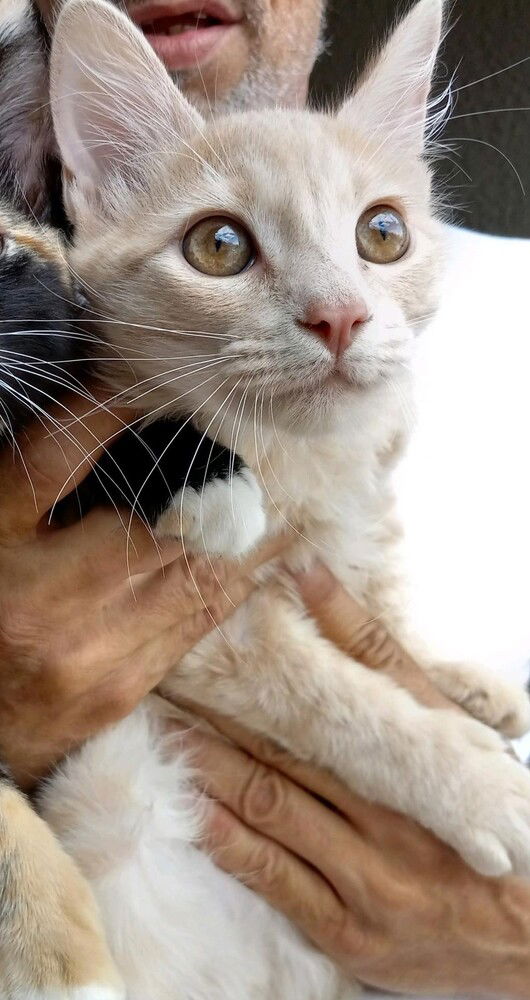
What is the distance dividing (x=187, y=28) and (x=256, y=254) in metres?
0.77

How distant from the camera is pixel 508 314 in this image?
161cm

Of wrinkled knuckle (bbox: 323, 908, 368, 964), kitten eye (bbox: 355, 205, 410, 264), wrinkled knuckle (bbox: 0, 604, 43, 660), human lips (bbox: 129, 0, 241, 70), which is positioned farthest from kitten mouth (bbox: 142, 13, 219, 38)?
wrinkled knuckle (bbox: 323, 908, 368, 964)

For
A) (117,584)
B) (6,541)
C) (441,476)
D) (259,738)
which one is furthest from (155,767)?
(441,476)

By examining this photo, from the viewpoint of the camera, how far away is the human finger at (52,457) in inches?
32.7

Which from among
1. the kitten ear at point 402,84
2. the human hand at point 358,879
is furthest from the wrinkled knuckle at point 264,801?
the kitten ear at point 402,84

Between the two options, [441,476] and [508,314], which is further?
[508,314]

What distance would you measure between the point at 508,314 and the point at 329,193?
2.96ft

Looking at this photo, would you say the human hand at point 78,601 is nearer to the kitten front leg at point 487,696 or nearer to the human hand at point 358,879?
the human hand at point 358,879

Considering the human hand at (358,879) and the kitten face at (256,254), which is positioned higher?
the kitten face at (256,254)

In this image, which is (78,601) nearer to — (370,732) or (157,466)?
(157,466)

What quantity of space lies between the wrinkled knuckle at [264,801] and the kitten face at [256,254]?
0.52 m

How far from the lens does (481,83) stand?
190 cm

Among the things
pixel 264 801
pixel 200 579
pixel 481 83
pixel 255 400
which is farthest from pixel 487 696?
pixel 481 83

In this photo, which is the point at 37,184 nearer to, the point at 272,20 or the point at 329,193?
the point at 329,193
